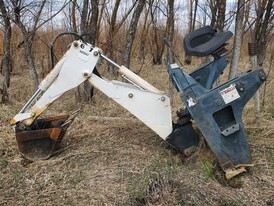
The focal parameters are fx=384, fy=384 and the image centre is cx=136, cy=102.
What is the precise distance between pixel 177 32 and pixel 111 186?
15.8 m

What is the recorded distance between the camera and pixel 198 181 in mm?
3184

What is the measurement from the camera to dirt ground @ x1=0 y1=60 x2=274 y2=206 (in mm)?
2998

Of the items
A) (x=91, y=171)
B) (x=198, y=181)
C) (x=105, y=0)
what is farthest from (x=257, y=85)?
(x=105, y=0)

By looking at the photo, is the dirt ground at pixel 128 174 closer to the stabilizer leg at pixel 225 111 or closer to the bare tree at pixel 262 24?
the stabilizer leg at pixel 225 111

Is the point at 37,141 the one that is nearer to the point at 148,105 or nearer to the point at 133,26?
the point at 148,105

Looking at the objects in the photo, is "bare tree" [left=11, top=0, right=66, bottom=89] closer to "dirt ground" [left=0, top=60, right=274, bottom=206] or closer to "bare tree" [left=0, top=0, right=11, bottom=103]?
"bare tree" [left=0, top=0, right=11, bottom=103]

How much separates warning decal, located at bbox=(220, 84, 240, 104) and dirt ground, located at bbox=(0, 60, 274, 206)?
550 mm

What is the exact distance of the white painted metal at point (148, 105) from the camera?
3.47 meters

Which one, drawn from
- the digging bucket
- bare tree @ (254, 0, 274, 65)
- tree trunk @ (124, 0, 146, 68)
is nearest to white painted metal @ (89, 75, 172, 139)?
the digging bucket

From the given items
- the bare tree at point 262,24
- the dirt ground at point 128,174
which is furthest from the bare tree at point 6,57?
the bare tree at point 262,24

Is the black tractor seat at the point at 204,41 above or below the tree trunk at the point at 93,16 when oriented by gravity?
above

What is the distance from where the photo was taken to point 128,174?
3363 millimetres

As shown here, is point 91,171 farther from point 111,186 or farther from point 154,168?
point 154,168

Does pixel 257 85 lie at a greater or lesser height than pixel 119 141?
greater
